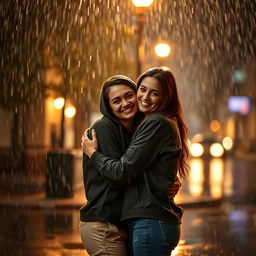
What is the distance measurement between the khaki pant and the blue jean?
114 millimetres

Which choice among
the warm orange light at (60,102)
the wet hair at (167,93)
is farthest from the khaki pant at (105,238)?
the warm orange light at (60,102)

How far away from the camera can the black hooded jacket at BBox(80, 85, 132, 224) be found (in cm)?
421

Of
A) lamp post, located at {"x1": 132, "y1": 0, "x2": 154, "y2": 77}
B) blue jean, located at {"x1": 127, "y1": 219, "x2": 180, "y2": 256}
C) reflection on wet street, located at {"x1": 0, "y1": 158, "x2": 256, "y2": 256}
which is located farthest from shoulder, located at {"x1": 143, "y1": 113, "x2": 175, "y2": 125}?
lamp post, located at {"x1": 132, "y1": 0, "x2": 154, "y2": 77}

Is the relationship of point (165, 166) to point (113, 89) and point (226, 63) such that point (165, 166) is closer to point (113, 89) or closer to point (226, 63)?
point (113, 89)

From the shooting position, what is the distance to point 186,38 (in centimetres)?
6700

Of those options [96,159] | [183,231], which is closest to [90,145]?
[96,159]

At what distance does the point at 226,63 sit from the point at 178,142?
74.4 m

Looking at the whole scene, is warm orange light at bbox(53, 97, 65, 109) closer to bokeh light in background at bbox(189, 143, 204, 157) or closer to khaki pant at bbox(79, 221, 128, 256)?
khaki pant at bbox(79, 221, 128, 256)

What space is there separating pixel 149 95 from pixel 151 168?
1.53 ft

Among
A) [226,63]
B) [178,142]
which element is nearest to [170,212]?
[178,142]

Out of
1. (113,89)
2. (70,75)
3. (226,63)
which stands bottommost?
(113,89)

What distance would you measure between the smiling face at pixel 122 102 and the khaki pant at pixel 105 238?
71cm

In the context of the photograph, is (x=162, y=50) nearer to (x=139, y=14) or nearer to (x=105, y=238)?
(x=139, y=14)

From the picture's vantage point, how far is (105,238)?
4.21 metres
